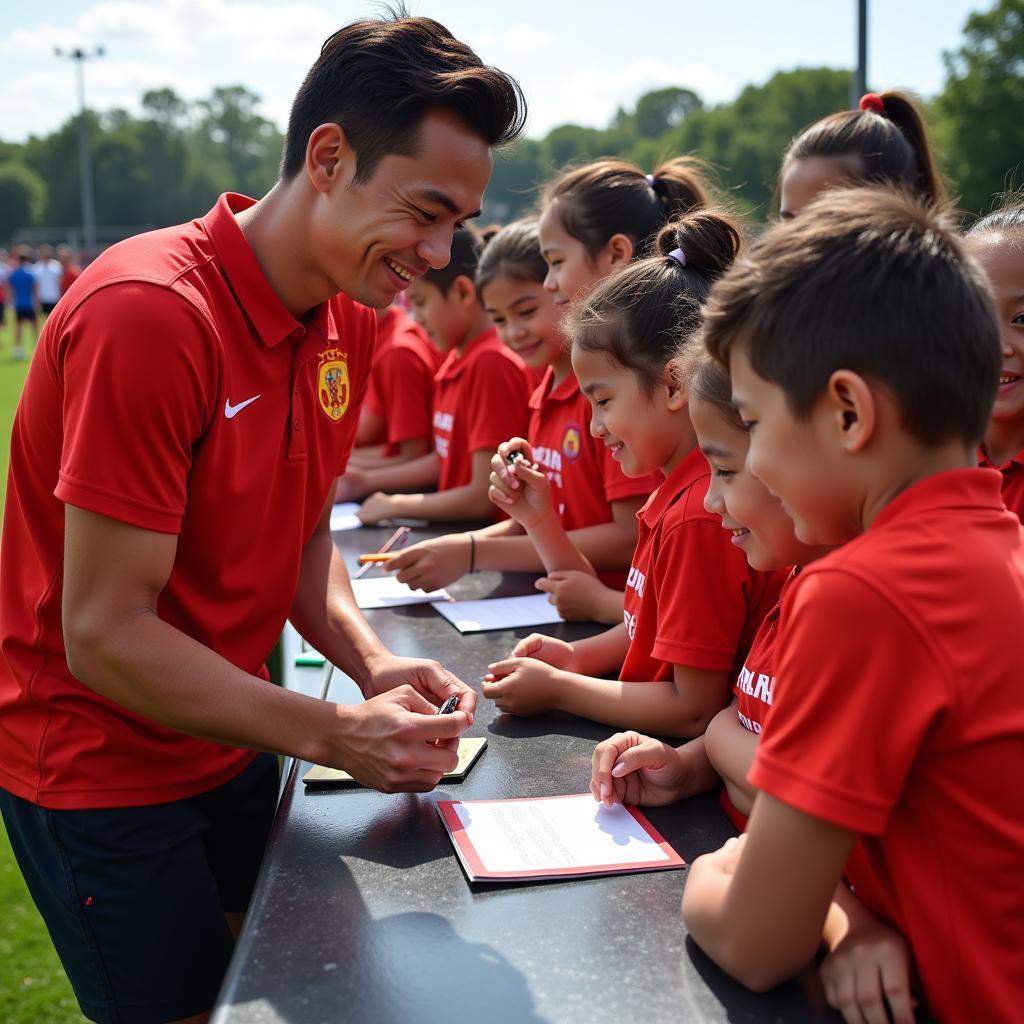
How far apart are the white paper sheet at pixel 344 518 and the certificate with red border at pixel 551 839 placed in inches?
89.0

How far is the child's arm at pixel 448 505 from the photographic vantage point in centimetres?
382

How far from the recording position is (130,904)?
175cm

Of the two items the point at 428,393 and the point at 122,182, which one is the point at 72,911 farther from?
the point at 122,182

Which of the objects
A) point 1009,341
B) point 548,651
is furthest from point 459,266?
point 1009,341

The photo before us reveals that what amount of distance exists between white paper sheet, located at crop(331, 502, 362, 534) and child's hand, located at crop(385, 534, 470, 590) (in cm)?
96

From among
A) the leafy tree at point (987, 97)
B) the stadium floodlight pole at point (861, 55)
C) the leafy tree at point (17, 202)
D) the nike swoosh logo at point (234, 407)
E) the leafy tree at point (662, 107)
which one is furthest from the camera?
the leafy tree at point (662, 107)

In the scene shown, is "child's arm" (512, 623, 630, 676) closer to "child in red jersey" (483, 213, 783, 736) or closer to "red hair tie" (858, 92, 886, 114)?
"child in red jersey" (483, 213, 783, 736)

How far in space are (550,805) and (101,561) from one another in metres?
0.76

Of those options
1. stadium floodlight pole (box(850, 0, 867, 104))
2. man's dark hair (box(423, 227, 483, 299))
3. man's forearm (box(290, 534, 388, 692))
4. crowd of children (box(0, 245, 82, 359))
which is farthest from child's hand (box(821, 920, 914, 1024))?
crowd of children (box(0, 245, 82, 359))

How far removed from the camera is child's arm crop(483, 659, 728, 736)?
1.87 meters

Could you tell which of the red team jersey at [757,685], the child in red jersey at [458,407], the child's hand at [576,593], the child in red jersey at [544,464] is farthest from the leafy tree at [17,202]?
the red team jersey at [757,685]

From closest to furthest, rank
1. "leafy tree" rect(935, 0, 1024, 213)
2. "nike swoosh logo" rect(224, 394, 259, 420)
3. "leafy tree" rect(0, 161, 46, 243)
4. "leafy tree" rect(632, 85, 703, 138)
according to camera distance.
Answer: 1. "nike swoosh logo" rect(224, 394, 259, 420)
2. "leafy tree" rect(935, 0, 1024, 213)
3. "leafy tree" rect(0, 161, 46, 243)
4. "leafy tree" rect(632, 85, 703, 138)

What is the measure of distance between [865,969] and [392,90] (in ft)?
4.88

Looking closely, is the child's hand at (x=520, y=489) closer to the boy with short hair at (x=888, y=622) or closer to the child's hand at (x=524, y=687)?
the child's hand at (x=524, y=687)
